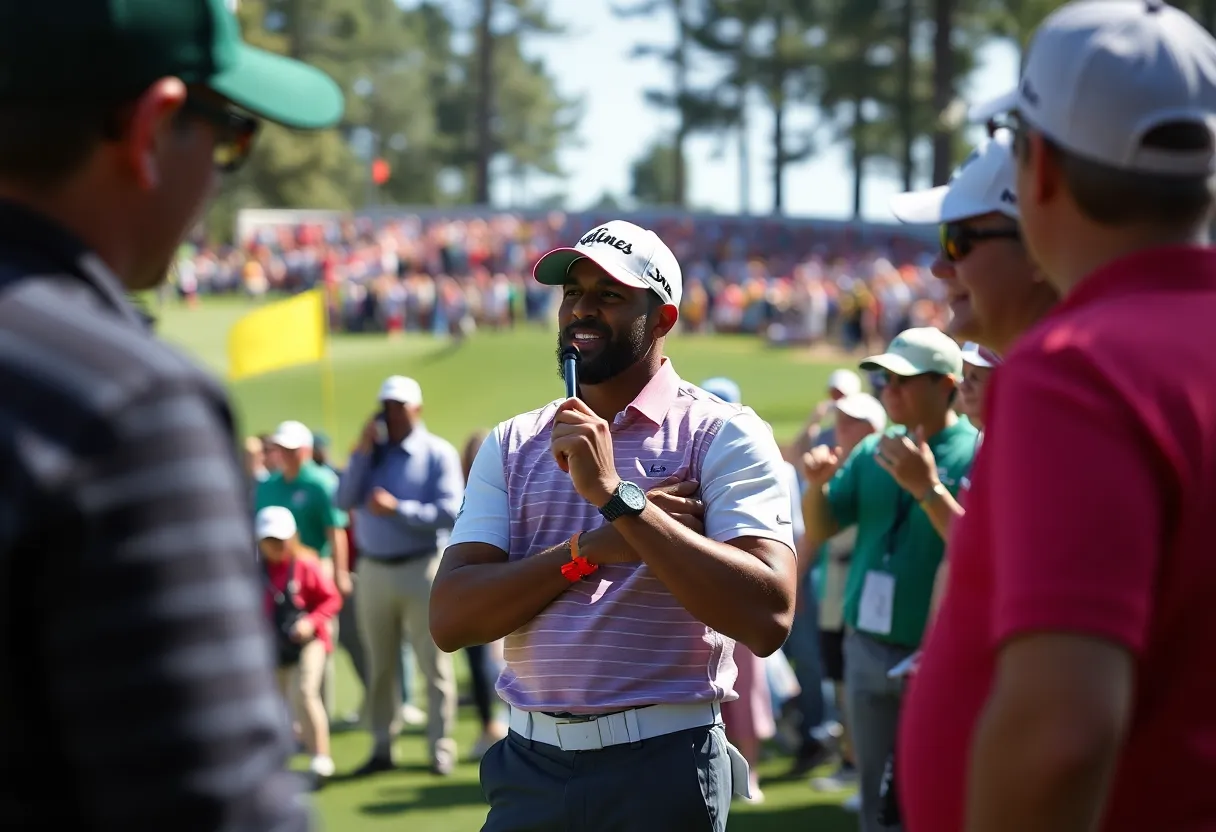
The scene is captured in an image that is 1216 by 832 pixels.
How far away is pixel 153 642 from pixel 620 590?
7.84ft

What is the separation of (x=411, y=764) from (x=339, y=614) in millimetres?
1997

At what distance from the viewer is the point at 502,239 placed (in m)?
47.3

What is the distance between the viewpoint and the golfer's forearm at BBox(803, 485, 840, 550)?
20.8 ft

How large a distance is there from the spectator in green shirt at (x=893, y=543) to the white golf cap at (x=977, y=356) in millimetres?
836

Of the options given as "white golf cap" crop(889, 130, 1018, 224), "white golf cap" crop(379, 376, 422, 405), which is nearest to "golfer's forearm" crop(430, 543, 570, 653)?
"white golf cap" crop(889, 130, 1018, 224)

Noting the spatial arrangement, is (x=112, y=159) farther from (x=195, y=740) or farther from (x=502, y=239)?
(x=502, y=239)

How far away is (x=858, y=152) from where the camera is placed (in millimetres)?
58906

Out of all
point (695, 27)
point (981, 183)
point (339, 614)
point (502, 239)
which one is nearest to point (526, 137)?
point (695, 27)

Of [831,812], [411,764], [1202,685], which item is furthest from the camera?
[411,764]

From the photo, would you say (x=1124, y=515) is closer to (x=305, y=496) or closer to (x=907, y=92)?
(x=305, y=496)

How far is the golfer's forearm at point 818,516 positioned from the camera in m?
6.33

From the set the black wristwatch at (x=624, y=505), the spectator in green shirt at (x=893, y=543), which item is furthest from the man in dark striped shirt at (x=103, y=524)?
the spectator in green shirt at (x=893, y=543)

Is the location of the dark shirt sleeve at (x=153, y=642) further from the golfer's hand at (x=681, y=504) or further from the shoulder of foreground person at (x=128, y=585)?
the golfer's hand at (x=681, y=504)

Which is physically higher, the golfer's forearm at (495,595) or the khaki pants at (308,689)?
the golfer's forearm at (495,595)
